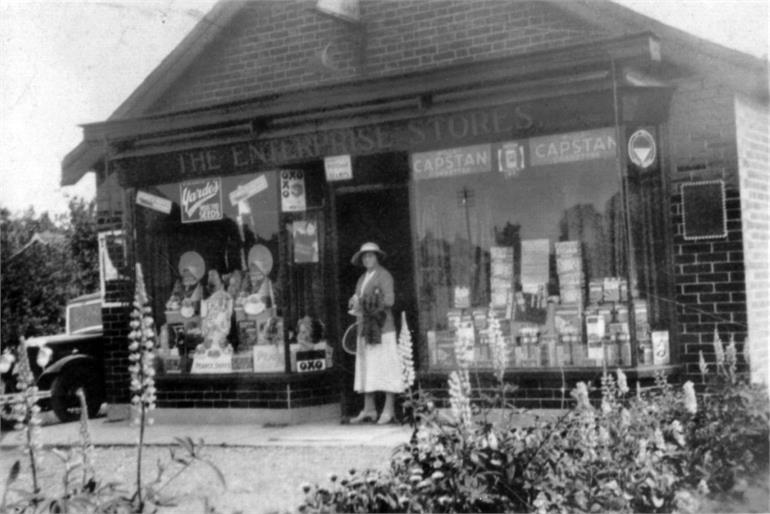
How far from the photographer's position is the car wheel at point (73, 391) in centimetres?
1182

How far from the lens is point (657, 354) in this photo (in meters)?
8.46

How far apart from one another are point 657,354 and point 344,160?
3.50m

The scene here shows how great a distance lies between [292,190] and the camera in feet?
33.4

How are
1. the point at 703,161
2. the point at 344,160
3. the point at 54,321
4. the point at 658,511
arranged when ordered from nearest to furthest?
1. the point at 658,511
2. the point at 703,161
3. the point at 344,160
4. the point at 54,321

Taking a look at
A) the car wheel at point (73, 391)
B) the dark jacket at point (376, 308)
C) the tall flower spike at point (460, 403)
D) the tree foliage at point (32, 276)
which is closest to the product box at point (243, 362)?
the dark jacket at point (376, 308)

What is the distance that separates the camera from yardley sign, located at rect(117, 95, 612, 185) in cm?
848

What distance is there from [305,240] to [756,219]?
176 inches

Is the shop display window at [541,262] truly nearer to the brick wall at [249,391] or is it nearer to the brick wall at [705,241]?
the brick wall at [705,241]

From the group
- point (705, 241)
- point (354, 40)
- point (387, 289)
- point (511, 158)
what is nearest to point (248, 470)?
point (387, 289)

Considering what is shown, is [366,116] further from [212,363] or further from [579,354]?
[212,363]

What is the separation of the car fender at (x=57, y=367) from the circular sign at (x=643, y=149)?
7175 mm

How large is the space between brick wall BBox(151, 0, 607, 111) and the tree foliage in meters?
3.54

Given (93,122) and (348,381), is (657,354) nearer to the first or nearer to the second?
(348,381)

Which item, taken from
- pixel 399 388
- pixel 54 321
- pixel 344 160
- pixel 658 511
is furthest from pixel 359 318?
pixel 54 321
